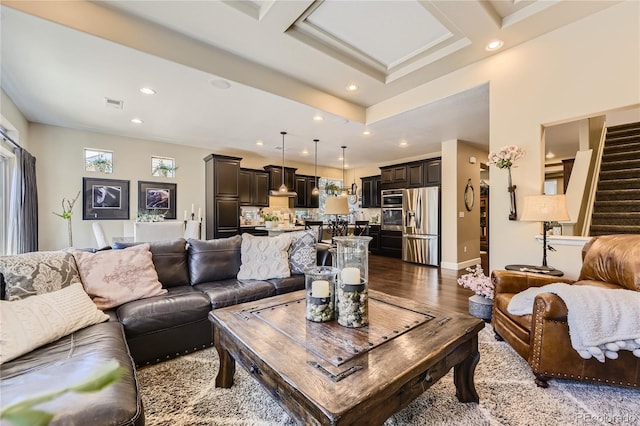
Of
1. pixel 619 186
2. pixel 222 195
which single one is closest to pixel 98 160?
pixel 222 195

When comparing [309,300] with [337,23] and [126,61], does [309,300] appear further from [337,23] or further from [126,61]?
[126,61]

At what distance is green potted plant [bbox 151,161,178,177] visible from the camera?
5977 millimetres

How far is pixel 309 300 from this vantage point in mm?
1636

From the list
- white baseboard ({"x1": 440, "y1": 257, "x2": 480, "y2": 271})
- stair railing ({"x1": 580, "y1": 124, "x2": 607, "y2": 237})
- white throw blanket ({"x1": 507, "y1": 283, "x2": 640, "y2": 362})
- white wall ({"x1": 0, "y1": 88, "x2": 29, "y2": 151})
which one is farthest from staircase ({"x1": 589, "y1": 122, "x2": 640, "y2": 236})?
white wall ({"x1": 0, "y1": 88, "x2": 29, "y2": 151})

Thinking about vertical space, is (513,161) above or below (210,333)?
above

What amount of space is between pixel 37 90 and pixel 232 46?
2.70 meters

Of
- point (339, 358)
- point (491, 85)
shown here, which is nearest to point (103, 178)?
point (339, 358)

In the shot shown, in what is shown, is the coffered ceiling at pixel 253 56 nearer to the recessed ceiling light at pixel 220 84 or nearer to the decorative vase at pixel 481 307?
the recessed ceiling light at pixel 220 84

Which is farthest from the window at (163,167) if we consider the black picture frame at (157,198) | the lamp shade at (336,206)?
the lamp shade at (336,206)

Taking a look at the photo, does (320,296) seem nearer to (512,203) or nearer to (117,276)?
(117,276)

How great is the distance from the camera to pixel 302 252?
124 inches

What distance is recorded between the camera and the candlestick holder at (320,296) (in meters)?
1.61

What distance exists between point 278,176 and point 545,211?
5.85 meters

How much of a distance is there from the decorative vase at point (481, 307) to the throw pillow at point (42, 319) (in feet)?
10.7
